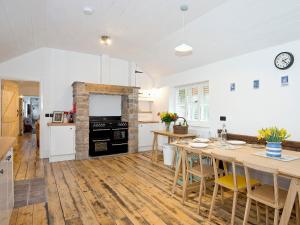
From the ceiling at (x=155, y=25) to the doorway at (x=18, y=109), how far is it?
2.24m

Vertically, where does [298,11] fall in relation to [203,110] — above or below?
above

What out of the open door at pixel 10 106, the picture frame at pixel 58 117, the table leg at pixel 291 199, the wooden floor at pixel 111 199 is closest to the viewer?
the table leg at pixel 291 199

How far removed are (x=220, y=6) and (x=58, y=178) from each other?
3.80 metres

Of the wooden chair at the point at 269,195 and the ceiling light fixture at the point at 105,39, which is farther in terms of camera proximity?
the ceiling light fixture at the point at 105,39

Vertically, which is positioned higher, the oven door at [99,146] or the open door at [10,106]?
the open door at [10,106]

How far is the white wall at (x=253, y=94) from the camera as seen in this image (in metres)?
2.88

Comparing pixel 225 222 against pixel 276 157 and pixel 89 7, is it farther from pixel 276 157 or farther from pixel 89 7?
pixel 89 7

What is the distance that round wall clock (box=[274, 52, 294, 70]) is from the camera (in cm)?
286

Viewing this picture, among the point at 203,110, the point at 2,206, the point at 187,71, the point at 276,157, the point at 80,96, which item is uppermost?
the point at 187,71

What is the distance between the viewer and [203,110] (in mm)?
4719

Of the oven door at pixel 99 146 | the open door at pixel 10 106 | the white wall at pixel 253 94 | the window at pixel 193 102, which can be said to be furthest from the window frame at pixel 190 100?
the open door at pixel 10 106

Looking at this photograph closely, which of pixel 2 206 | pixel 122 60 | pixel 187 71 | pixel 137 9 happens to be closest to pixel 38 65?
pixel 122 60

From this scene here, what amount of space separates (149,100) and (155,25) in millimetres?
2969

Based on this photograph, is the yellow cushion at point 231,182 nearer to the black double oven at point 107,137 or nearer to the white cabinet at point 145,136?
the black double oven at point 107,137
